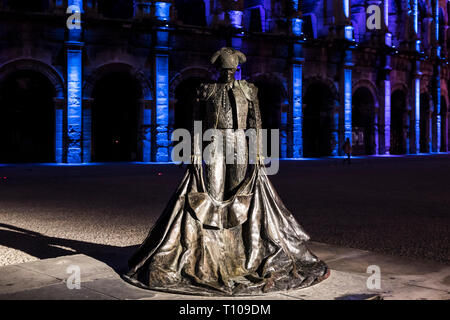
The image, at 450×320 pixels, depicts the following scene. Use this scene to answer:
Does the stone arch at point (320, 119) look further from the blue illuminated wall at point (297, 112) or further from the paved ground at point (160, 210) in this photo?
the paved ground at point (160, 210)

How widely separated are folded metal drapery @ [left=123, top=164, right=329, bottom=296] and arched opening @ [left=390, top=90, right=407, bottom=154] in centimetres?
3388

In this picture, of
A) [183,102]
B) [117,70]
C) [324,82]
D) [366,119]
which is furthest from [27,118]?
[366,119]

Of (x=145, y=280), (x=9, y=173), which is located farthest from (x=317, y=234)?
(x=9, y=173)

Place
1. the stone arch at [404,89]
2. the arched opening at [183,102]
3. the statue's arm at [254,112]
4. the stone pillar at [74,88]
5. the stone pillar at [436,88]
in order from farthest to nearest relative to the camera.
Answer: the stone pillar at [436,88] < the stone arch at [404,89] < the arched opening at [183,102] < the stone pillar at [74,88] < the statue's arm at [254,112]

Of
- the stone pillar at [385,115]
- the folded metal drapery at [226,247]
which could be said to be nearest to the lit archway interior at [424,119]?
the stone pillar at [385,115]

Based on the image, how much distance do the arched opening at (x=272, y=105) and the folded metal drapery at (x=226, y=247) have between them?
2487 cm

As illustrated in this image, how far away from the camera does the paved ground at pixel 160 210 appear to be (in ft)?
22.5

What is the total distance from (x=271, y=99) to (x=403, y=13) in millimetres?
13104

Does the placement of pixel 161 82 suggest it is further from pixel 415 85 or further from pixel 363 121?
pixel 415 85

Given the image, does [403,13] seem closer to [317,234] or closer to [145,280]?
[317,234]

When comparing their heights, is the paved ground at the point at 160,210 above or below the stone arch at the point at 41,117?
below

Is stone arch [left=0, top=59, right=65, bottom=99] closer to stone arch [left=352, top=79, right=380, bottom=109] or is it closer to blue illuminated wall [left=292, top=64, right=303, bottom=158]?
blue illuminated wall [left=292, top=64, right=303, bottom=158]

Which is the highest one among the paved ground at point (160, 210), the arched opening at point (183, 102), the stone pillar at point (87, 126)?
the arched opening at point (183, 102)

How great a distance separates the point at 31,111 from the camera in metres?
25.0
